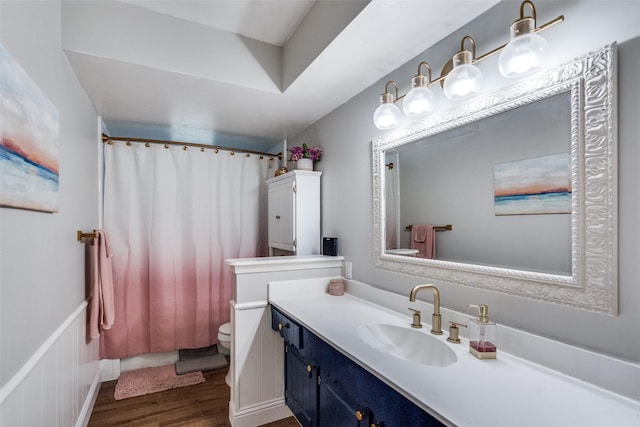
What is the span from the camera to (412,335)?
1.43m

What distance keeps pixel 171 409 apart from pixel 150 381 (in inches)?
20.9

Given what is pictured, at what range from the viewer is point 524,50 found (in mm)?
1018

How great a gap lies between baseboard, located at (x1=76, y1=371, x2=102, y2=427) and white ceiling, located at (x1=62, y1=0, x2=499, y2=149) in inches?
81.0

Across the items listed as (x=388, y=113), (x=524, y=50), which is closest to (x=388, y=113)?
(x=388, y=113)

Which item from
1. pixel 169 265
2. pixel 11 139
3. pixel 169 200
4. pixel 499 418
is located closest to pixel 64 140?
pixel 11 139

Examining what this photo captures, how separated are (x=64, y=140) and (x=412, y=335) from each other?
1979mm

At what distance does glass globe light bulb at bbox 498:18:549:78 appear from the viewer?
1.00 meters

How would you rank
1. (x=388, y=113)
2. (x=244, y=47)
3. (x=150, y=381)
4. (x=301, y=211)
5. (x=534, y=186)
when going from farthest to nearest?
(x=150, y=381), (x=301, y=211), (x=244, y=47), (x=388, y=113), (x=534, y=186)

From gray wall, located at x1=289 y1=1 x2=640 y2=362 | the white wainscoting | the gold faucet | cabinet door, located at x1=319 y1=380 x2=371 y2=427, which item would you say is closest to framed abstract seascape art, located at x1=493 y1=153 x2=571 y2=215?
gray wall, located at x1=289 y1=1 x2=640 y2=362

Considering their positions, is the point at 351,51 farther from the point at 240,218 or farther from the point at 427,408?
the point at 240,218

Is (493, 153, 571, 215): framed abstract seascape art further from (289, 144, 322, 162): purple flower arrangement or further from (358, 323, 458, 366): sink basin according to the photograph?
(289, 144, 322, 162): purple flower arrangement

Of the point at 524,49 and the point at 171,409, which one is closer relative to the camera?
the point at 524,49

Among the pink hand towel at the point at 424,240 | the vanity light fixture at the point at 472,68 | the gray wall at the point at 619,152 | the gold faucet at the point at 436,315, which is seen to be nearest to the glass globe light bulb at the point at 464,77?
the vanity light fixture at the point at 472,68

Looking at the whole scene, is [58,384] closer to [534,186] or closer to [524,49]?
[534,186]
